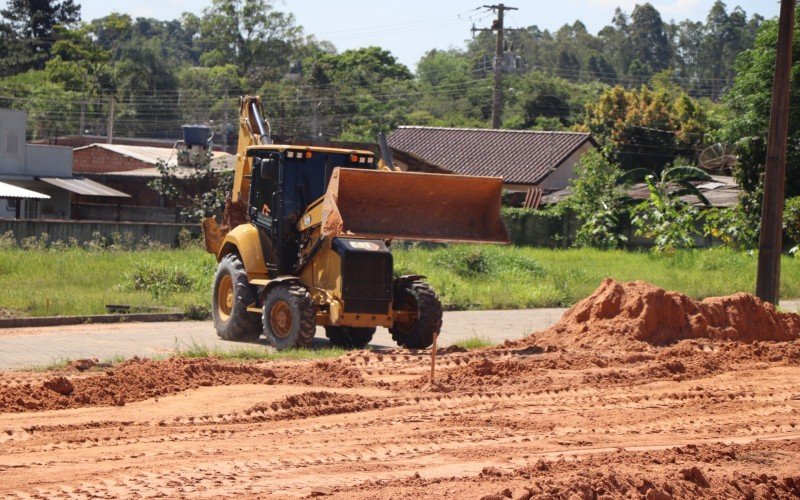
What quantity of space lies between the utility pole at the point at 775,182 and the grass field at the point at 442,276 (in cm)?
642

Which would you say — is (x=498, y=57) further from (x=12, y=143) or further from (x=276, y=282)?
(x=276, y=282)

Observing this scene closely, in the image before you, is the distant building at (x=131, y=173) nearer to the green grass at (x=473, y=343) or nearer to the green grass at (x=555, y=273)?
the green grass at (x=555, y=273)

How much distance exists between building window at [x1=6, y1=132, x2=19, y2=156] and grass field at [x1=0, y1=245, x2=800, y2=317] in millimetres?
23101

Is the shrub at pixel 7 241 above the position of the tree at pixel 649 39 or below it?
below

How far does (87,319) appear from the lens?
20297 mm

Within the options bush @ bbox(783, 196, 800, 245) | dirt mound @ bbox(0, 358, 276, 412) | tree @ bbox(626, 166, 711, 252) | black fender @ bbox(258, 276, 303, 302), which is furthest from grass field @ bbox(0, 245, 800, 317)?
dirt mound @ bbox(0, 358, 276, 412)

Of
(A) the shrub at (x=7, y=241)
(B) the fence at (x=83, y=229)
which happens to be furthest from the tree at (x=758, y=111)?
(A) the shrub at (x=7, y=241)

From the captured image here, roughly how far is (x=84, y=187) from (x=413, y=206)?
39322 mm

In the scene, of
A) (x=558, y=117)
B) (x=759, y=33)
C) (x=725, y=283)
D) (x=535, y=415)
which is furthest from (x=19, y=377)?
(x=558, y=117)

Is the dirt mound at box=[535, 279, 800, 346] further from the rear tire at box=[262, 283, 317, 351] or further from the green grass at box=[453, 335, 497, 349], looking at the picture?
the rear tire at box=[262, 283, 317, 351]

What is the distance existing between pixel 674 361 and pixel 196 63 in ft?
555

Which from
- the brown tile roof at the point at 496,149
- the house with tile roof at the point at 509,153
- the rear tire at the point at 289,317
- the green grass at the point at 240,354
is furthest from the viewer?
the brown tile roof at the point at 496,149

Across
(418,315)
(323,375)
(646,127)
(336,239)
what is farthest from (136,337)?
(646,127)

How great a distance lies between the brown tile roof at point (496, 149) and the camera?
58469 millimetres
